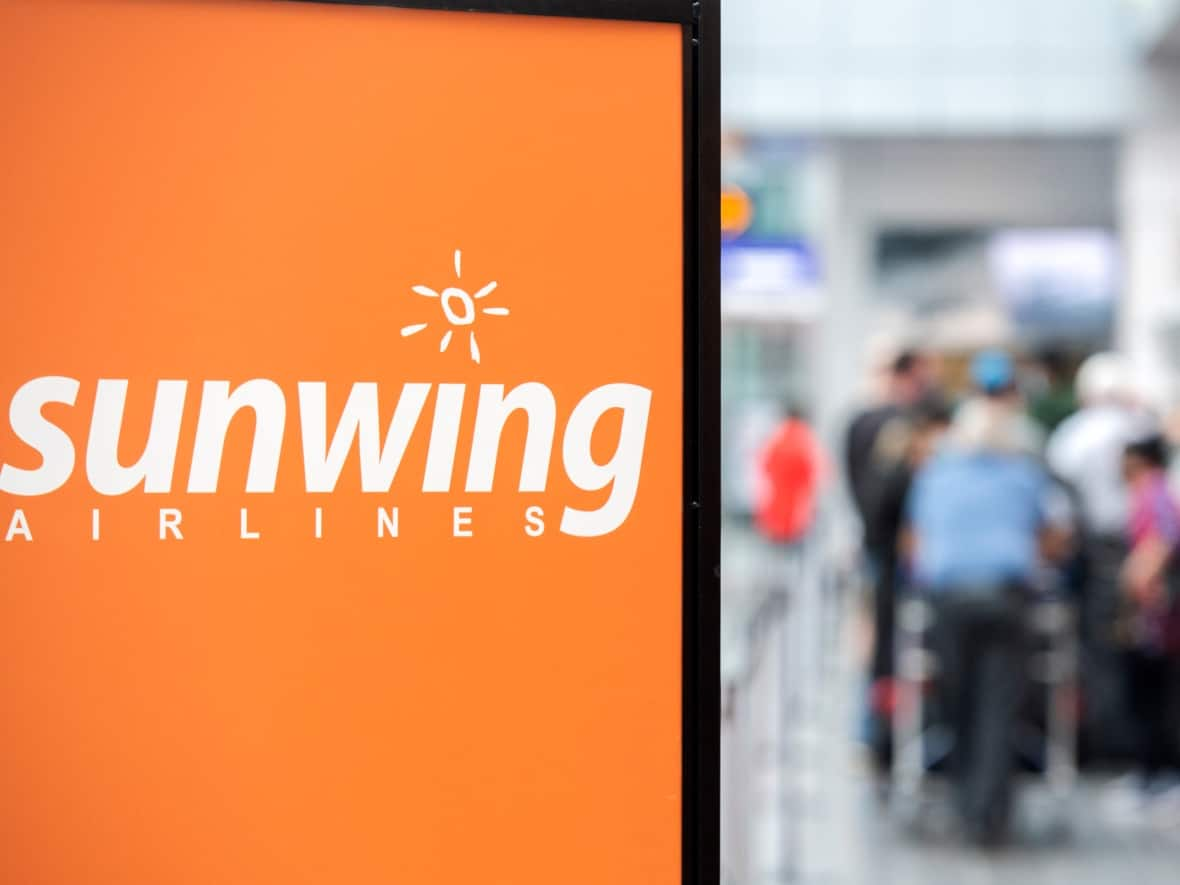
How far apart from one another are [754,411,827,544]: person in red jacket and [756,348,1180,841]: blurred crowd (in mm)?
4091

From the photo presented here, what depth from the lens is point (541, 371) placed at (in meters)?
1.90

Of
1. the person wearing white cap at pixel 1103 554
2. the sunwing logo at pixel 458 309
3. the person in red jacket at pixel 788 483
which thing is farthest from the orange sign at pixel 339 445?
the person in red jacket at pixel 788 483

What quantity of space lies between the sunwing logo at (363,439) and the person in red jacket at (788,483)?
10.9 meters

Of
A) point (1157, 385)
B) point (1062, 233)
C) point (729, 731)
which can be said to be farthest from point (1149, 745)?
point (1062, 233)

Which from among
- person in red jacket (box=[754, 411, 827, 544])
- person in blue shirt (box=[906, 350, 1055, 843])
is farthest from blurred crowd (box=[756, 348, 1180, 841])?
person in red jacket (box=[754, 411, 827, 544])

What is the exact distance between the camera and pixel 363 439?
1865 mm

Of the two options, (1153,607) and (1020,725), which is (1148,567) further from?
(1020,725)

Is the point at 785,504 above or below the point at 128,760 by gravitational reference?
above

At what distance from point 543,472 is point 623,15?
1.72ft

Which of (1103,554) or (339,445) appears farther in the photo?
(1103,554)

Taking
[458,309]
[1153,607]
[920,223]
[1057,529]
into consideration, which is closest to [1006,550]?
[1057,529]

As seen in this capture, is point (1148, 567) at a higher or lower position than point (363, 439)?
higher

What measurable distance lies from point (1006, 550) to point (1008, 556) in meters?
0.02

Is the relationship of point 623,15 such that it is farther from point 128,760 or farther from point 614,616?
point 128,760
